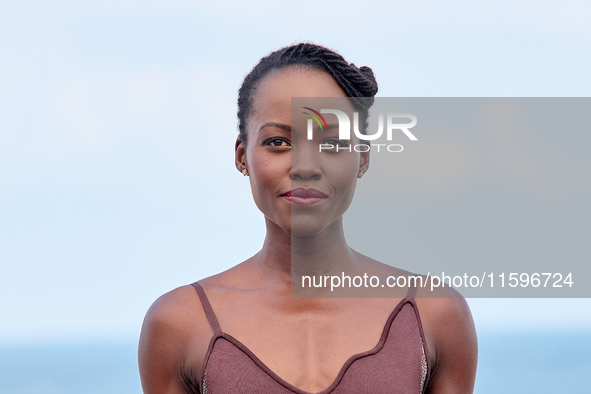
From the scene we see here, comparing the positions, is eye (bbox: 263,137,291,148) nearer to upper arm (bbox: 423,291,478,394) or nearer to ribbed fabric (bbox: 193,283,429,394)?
ribbed fabric (bbox: 193,283,429,394)

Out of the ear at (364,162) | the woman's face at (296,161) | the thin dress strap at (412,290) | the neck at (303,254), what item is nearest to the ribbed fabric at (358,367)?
the thin dress strap at (412,290)

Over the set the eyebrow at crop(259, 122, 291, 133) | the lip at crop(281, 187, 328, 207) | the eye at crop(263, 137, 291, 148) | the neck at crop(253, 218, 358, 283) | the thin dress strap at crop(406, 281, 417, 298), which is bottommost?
the thin dress strap at crop(406, 281, 417, 298)

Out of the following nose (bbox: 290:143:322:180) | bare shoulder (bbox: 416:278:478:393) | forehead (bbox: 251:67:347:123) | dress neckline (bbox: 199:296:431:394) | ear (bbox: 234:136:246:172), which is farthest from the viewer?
ear (bbox: 234:136:246:172)

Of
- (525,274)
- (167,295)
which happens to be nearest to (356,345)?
(167,295)

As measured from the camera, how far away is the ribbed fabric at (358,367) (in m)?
3.50

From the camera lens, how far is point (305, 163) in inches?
141

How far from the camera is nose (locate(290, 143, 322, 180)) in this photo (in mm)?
3584

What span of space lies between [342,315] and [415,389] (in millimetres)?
491

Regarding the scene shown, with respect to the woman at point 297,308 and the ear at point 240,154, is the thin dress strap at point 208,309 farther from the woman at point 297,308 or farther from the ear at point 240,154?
the ear at point 240,154

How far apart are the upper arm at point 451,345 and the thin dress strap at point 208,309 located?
103cm

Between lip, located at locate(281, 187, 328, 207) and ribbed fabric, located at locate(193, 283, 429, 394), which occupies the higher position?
lip, located at locate(281, 187, 328, 207)

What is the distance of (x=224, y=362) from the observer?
3611 millimetres

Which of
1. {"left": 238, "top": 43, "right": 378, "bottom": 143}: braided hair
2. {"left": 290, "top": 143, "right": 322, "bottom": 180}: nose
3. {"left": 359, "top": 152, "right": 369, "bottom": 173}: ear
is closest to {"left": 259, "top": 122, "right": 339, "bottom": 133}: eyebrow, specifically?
{"left": 290, "top": 143, "right": 322, "bottom": 180}: nose

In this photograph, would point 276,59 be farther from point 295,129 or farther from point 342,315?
point 342,315
